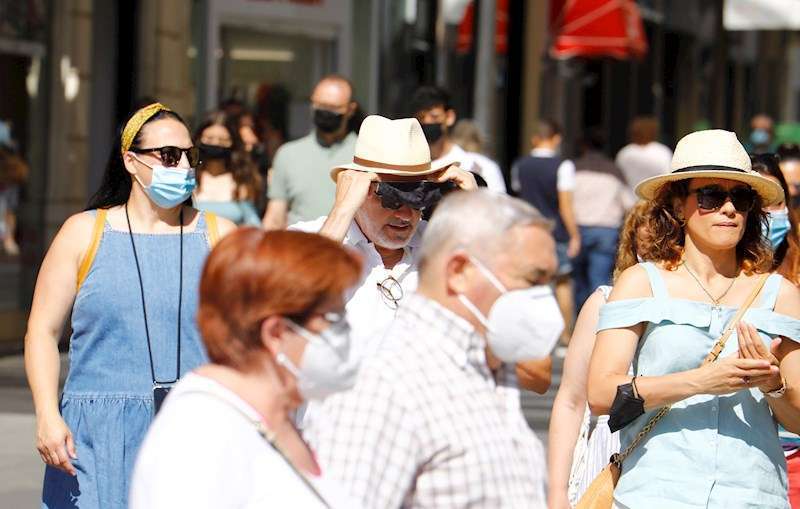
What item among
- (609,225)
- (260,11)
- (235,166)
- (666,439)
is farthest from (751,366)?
(260,11)

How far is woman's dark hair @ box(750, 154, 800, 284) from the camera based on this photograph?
5.68 meters

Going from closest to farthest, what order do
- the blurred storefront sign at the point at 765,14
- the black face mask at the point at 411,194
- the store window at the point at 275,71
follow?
the black face mask at the point at 411,194 → the store window at the point at 275,71 → the blurred storefront sign at the point at 765,14

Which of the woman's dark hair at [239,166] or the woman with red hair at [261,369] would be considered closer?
the woman with red hair at [261,369]

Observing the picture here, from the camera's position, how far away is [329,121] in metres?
9.36

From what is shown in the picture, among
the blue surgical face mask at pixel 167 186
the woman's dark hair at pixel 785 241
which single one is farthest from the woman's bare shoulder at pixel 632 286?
the blue surgical face mask at pixel 167 186

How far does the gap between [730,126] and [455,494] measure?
41187 millimetres

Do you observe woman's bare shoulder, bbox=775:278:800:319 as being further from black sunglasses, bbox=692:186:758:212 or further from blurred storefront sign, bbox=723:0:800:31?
blurred storefront sign, bbox=723:0:800:31

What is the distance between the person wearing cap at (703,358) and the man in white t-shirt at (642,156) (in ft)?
37.8

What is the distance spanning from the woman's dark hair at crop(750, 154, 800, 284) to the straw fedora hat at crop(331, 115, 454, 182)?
1.21 meters

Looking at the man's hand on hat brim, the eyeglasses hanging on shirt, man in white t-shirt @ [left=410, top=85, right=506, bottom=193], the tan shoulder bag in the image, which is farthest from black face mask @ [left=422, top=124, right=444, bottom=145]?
the tan shoulder bag

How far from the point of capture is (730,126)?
43344mm

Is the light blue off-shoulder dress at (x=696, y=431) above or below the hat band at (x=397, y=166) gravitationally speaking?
below

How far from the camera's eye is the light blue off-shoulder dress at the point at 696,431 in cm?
445

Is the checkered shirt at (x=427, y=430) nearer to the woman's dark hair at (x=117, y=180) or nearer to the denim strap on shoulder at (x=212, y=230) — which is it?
the denim strap on shoulder at (x=212, y=230)
